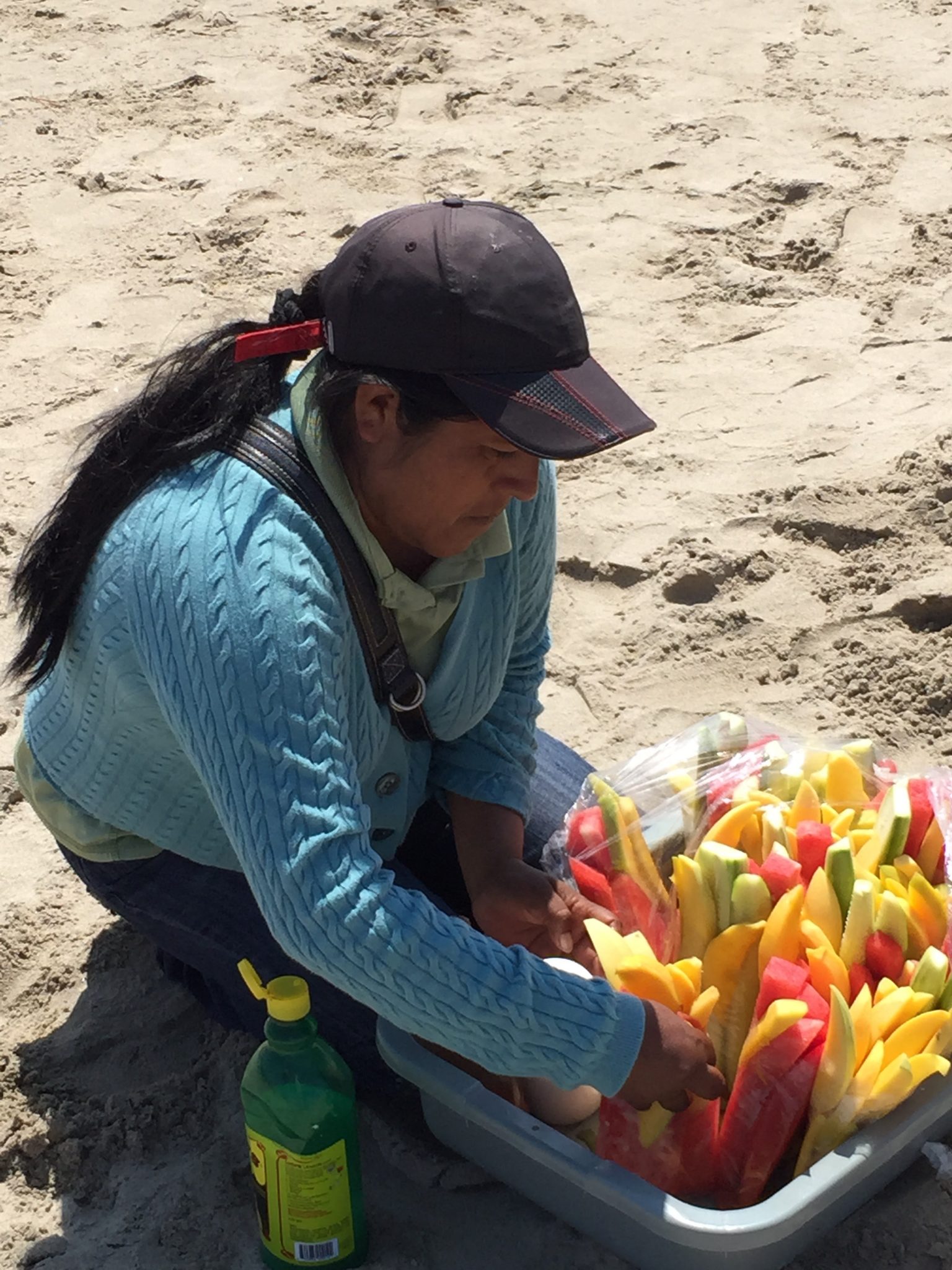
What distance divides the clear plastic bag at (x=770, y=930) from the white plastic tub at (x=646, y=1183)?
0.06 meters

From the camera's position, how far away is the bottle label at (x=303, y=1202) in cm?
195

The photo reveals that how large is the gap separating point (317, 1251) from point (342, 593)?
2.69 ft

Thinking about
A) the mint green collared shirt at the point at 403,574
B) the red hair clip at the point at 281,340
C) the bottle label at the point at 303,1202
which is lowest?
the bottle label at the point at 303,1202

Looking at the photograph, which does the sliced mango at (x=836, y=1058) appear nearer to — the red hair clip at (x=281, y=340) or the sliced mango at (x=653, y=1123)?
the sliced mango at (x=653, y=1123)

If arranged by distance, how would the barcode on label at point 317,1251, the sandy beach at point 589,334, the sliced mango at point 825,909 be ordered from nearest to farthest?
the barcode on label at point 317,1251 → the sliced mango at point 825,909 → the sandy beach at point 589,334

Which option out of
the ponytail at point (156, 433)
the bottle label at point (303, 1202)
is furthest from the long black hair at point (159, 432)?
the bottle label at point (303, 1202)

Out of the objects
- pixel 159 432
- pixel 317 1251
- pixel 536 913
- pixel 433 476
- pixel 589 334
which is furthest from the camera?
pixel 589 334

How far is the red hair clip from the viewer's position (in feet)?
6.02

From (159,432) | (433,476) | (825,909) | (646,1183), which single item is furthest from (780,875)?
(159,432)

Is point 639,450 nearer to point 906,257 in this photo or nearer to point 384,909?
point 906,257

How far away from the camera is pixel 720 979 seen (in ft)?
6.89

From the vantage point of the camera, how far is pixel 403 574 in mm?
1955

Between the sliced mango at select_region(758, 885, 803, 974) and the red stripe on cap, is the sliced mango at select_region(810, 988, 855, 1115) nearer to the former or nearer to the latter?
the sliced mango at select_region(758, 885, 803, 974)

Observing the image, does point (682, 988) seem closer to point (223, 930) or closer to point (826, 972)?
point (826, 972)
